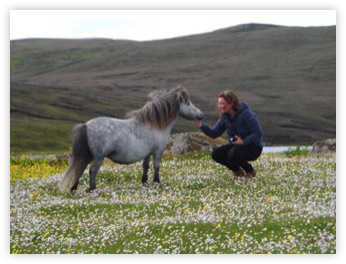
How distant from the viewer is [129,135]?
20.5 meters

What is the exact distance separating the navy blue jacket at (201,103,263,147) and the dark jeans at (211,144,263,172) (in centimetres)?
25

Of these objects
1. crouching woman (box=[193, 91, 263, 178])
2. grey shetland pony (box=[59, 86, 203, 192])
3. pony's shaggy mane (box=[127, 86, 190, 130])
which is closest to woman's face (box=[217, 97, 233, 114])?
crouching woman (box=[193, 91, 263, 178])

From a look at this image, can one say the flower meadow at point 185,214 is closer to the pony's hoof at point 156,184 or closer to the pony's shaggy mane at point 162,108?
the pony's hoof at point 156,184

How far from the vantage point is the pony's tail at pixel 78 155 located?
1972 cm

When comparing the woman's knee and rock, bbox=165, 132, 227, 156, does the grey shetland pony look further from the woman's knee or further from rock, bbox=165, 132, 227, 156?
rock, bbox=165, 132, 227, 156


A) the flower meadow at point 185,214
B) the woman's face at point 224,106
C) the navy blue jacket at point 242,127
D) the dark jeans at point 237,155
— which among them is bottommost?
the flower meadow at point 185,214

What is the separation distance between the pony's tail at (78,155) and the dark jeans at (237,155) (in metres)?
4.25

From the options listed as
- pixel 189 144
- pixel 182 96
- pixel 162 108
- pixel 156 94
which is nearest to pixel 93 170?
pixel 162 108

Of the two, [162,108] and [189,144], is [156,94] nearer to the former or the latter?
[162,108]

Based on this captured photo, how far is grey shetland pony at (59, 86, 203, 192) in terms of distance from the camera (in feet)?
65.1

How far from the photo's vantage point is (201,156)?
29.9 metres

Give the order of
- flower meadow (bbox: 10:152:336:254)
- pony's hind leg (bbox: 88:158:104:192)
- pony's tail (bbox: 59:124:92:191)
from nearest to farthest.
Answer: flower meadow (bbox: 10:152:336:254) < pony's tail (bbox: 59:124:92:191) < pony's hind leg (bbox: 88:158:104:192)

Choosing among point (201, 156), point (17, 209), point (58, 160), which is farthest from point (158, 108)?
point (58, 160)

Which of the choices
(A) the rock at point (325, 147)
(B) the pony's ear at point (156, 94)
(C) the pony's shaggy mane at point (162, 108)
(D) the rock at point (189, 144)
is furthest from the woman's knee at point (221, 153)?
(A) the rock at point (325, 147)
